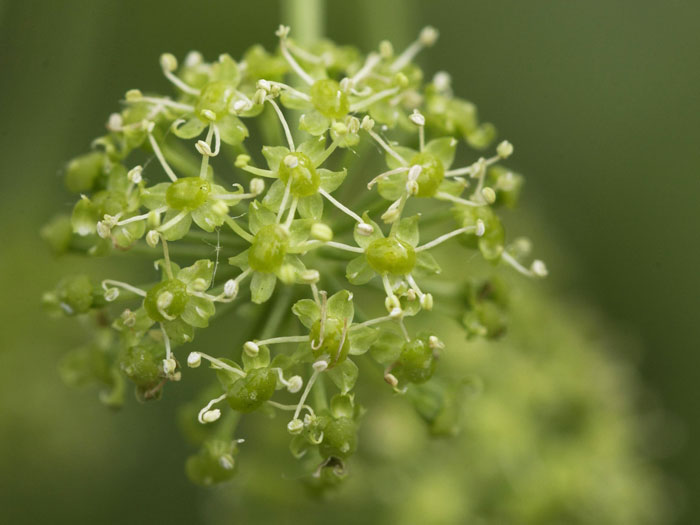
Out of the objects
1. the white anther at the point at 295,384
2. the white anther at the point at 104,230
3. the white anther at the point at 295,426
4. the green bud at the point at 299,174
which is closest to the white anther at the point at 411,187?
the green bud at the point at 299,174

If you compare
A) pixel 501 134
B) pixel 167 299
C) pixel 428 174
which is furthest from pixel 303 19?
pixel 501 134

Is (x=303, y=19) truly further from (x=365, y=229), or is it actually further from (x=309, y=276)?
(x=309, y=276)

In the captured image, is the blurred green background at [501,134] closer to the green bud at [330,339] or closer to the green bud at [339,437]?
the green bud at [330,339]

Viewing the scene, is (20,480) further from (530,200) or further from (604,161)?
(604,161)

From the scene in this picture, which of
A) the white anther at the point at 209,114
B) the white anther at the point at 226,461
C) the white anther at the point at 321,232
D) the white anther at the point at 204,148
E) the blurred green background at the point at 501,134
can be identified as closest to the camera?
the white anther at the point at 321,232

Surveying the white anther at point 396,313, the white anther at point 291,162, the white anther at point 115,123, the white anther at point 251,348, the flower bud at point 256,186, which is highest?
the white anther at point 291,162

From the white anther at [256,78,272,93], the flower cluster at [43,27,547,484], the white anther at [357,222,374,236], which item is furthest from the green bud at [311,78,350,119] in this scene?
the white anther at [357,222,374,236]

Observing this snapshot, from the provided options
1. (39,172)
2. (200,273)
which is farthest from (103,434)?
(200,273)

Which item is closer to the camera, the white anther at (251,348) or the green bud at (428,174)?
the white anther at (251,348)
